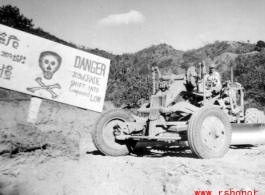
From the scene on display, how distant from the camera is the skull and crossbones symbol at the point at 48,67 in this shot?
4.93 m

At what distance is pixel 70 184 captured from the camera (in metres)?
3.77

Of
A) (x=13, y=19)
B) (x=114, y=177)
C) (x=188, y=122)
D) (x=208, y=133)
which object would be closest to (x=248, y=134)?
(x=208, y=133)

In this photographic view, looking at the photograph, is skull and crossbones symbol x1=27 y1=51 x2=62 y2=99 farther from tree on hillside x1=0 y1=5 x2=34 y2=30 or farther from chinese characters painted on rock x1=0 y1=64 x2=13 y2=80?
tree on hillside x1=0 y1=5 x2=34 y2=30

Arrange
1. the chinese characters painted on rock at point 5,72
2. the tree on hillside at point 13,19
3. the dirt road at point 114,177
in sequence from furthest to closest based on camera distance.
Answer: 1. the tree on hillside at point 13,19
2. the chinese characters painted on rock at point 5,72
3. the dirt road at point 114,177

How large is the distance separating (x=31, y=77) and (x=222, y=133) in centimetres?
389

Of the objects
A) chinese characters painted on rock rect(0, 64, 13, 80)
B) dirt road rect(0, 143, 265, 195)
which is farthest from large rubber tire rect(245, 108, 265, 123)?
chinese characters painted on rock rect(0, 64, 13, 80)

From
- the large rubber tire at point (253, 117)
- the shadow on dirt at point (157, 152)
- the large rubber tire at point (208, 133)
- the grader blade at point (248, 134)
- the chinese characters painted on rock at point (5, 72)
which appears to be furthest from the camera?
the large rubber tire at point (253, 117)

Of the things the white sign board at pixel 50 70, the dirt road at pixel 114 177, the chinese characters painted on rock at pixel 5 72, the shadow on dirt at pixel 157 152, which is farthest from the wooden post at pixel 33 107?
the shadow on dirt at pixel 157 152

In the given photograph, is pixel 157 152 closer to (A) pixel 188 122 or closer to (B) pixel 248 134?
(A) pixel 188 122

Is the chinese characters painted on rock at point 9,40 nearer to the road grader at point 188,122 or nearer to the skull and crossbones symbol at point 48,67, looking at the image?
the skull and crossbones symbol at point 48,67

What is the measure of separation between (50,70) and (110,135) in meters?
2.08

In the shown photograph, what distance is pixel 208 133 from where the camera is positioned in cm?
559

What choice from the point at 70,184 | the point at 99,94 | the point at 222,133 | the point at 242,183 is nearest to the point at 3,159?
the point at 70,184

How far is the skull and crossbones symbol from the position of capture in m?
4.93
